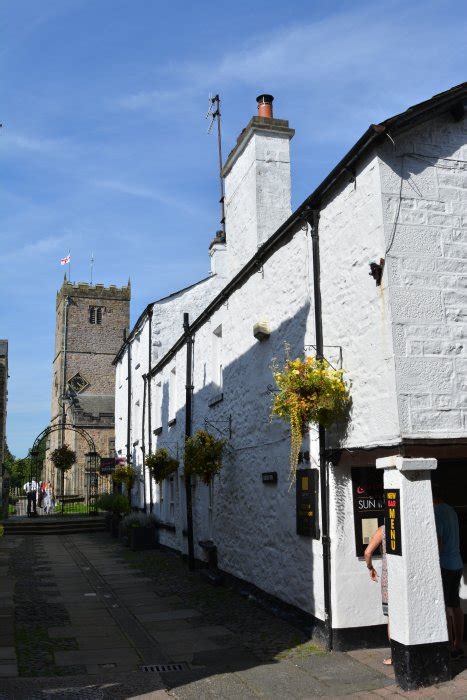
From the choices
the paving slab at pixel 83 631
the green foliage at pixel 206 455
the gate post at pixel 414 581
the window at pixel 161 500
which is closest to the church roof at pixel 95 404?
the window at pixel 161 500

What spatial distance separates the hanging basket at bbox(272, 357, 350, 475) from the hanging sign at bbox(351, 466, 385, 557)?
790 mm

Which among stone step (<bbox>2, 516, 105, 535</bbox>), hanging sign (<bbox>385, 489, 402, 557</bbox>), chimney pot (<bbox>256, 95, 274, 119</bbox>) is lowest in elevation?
stone step (<bbox>2, 516, 105, 535</bbox>)

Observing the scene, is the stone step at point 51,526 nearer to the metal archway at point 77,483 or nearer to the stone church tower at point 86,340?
the metal archway at point 77,483

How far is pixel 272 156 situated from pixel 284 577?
25.0 ft

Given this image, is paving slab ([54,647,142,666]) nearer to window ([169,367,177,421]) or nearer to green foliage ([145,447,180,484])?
green foliage ([145,447,180,484])

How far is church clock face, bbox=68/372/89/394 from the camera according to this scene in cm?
6462

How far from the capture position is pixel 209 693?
624cm

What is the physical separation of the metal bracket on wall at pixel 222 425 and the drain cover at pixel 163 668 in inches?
217

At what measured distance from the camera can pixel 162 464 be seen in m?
17.1

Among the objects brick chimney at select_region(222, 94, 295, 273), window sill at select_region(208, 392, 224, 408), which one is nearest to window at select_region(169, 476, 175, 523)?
window sill at select_region(208, 392, 224, 408)

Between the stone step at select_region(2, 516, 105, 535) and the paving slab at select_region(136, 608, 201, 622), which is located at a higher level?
the paving slab at select_region(136, 608, 201, 622)

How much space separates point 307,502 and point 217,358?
618 centimetres

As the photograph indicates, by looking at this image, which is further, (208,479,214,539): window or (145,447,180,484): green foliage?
(145,447,180,484): green foliage

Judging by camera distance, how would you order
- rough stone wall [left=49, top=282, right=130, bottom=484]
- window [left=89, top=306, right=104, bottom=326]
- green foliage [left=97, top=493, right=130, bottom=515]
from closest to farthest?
green foliage [left=97, top=493, right=130, bottom=515], rough stone wall [left=49, top=282, right=130, bottom=484], window [left=89, top=306, right=104, bottom=326]
